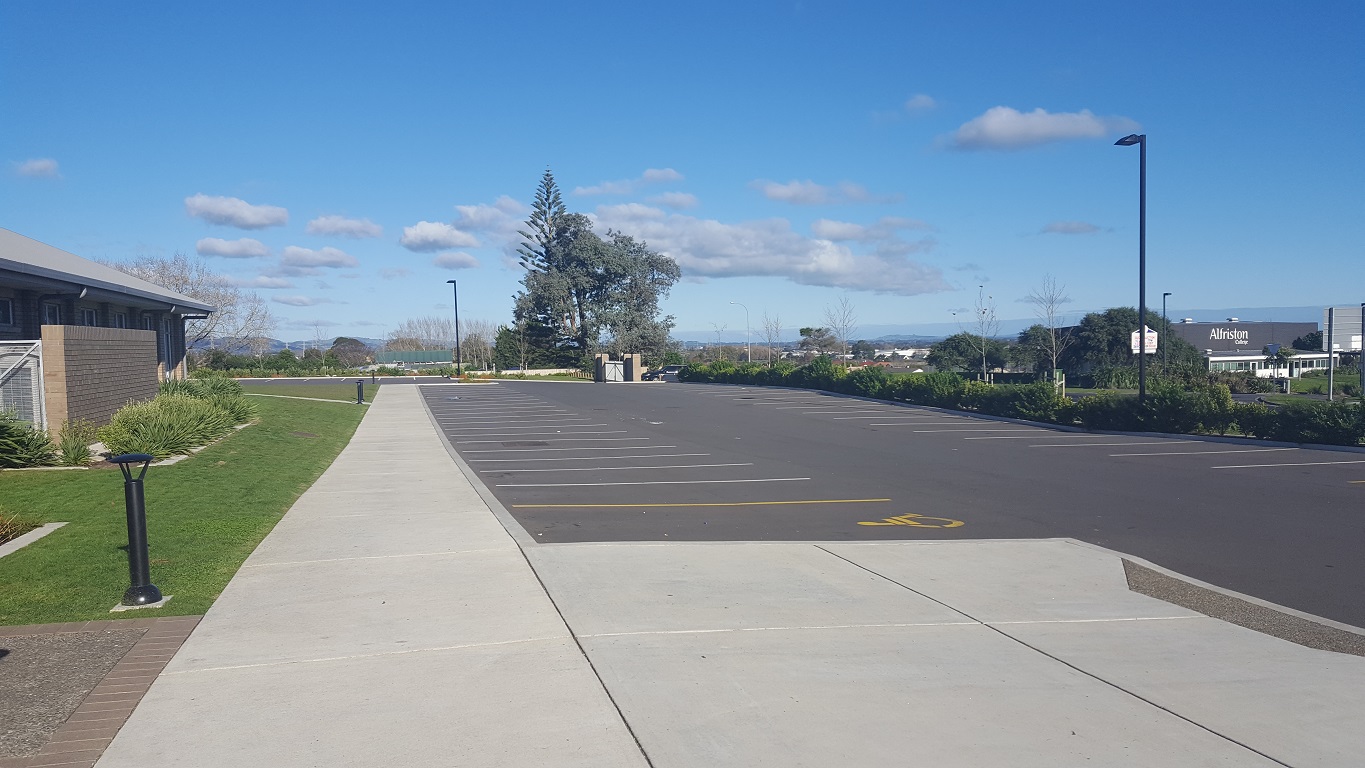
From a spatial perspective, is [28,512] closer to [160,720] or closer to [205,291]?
[160,720]

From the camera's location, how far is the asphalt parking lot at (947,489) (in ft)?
35.3

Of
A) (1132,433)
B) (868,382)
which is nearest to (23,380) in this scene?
(1132,433)

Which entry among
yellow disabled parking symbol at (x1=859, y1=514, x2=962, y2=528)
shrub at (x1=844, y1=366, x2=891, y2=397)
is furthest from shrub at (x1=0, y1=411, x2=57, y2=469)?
shrub at (x1=844, y1=366, x2=891, y2=397)

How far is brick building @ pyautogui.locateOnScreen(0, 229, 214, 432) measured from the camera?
15117 mm

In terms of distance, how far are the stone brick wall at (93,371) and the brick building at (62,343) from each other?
0.04ft

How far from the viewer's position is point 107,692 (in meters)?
5.63

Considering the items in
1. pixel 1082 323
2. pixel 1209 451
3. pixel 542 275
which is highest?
pixel 542 275

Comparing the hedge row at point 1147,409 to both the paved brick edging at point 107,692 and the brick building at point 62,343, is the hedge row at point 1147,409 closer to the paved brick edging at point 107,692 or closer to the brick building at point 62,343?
the paved brick edging at point 107,692

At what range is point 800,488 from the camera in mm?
15156

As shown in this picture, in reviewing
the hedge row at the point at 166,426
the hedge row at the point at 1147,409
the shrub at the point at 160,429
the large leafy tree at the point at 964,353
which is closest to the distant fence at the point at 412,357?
the large leafy tree at the point at 964,353

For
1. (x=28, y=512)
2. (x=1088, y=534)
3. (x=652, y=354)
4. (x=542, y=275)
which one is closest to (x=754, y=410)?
(x=1088, y=534)

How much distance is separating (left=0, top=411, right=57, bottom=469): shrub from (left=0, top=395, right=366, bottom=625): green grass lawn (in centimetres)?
44

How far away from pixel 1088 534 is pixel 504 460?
11.6m

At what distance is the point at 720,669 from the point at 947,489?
10016mm
